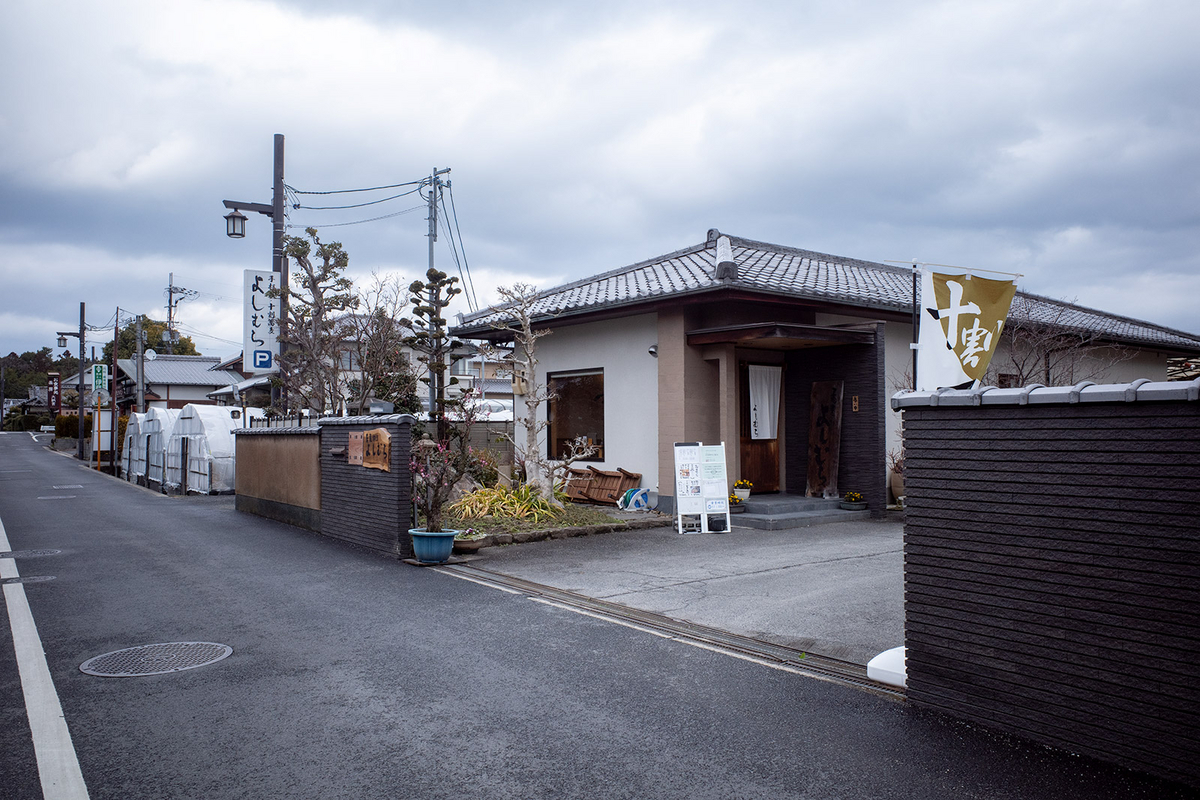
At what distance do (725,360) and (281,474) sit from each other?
765cm

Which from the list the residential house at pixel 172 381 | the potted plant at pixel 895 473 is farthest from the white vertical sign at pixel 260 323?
the residential house at pixel 172 381

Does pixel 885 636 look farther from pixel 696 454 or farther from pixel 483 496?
pixel 483 496

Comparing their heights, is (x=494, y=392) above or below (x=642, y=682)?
above

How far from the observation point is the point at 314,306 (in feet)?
55.3

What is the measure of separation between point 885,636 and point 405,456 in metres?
5.91

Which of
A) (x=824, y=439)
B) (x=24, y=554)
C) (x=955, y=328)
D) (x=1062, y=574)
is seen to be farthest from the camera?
(x=824, y=439)

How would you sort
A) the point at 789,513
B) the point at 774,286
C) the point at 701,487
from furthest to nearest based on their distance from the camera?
1. the point at 789,513
2. the point at 774,286
3. the point at 701,487

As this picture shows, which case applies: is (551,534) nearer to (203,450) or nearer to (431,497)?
(431,497)

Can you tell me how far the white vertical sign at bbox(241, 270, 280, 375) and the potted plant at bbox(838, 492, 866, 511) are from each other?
10701 mm

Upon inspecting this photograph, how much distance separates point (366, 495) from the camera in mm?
10188

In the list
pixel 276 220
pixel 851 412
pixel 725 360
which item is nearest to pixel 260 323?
pixel 276 220

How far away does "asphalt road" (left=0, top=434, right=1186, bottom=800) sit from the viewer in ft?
11.3

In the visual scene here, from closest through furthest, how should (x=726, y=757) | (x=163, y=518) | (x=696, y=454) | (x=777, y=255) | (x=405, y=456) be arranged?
(x=726, y=757)
(x=405, y=456)
(x=696, y=454)
(x=163, y=518)
(x=777, y=255)

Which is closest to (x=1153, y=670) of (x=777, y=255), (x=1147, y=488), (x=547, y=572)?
(x=1147, y=488)
